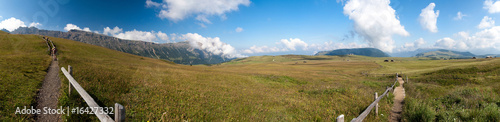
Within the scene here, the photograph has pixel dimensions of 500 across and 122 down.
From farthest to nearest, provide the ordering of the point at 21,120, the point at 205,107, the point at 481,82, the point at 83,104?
the point at 481,82 < the point at 205,107 < the point at 83,104 < the point at 21,120

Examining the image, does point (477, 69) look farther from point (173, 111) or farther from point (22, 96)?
point (22, 96)

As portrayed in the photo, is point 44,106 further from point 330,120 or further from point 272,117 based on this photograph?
point 330,120

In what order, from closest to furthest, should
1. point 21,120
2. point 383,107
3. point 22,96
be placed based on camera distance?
1. point 21,120
2. point 22,96
3. point 383,107

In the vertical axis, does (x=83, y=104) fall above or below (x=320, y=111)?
above

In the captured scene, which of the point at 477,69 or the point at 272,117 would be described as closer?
the point at 272,117

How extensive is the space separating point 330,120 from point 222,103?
616cm

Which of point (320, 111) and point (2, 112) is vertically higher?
point (2, 112)

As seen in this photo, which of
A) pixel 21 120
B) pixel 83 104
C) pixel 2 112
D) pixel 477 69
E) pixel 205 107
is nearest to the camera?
pixel 21 120

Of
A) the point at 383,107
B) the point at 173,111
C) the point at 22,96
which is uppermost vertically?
the point at 22,96

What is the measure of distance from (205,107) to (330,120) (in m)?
6.61

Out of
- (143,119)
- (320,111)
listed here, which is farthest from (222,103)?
(320,111)

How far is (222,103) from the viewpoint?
1040 centimetres

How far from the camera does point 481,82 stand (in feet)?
72.8

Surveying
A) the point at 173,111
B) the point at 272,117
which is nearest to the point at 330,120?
the point at 272,117
